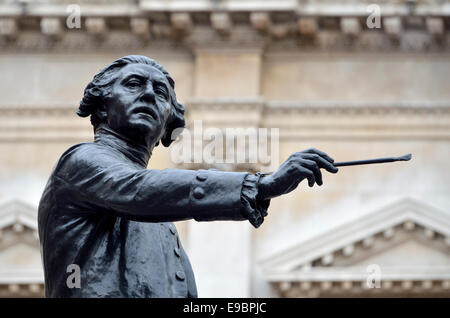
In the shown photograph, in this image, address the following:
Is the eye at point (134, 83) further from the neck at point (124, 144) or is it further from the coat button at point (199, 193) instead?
the coat button at point (199, 193)

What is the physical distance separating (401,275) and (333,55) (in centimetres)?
296

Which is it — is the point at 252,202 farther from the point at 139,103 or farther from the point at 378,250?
the point at 378,250

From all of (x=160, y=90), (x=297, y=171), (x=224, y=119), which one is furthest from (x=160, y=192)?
(x=224, y=119)

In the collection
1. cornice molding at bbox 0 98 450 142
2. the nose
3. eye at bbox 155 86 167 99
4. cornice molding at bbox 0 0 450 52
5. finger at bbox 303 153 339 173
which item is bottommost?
finger at bbox 303 153 339 173

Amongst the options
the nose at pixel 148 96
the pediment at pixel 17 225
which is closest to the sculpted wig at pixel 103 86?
the nose at pixel 148 96

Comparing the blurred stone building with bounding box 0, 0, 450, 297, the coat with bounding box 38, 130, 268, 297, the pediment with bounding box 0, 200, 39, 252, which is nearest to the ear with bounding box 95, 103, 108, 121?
the coat with bounding box 38, 130, 268, 297

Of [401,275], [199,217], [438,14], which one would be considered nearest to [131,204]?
[199,217]

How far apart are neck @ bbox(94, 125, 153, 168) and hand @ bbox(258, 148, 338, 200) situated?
51 cm

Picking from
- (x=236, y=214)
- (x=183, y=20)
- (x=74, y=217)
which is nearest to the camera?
(x=236, y=214)

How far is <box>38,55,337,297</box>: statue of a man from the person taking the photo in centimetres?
309

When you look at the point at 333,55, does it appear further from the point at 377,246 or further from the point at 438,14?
the point at 377,246

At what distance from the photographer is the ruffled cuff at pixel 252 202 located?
307 cm

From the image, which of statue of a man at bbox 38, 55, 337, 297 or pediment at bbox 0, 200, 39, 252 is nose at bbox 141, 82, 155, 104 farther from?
pediment at bbox 0, 200, 39, 252
